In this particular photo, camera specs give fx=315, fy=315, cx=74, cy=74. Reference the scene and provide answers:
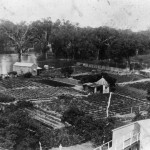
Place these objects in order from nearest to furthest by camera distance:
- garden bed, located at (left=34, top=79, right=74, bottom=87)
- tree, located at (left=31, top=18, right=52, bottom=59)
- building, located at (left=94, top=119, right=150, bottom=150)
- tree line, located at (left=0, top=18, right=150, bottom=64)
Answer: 1. building, located at (left=94, top=119, right=150, bottom=150)
2. garden bed, located at (left=34, top=79, right=74, bottom=87)
3. tree line, located at (left=0, top=18, right=150, bottom=64)
4. tree, located at (left=31, top=18, right=52, bottom=59)

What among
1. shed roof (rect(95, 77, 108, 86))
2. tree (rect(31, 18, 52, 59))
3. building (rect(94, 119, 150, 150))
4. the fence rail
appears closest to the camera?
building (rect(94, 119, 150, 150))

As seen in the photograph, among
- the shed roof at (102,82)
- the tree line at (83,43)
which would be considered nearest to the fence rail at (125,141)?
the shed roof at (102,82)

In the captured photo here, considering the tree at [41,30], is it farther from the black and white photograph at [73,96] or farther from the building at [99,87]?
the building at [99,87]

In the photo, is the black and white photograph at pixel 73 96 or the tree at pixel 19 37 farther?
the tree at pixel 19 37

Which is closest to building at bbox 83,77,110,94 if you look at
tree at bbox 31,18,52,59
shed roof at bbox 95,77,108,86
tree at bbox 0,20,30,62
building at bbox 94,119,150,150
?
shed roof at bbox 95,77,108,86

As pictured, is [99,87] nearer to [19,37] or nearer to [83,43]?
[83,43]

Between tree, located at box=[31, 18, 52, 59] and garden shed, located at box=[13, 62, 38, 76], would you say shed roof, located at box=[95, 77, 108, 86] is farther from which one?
tree, located at box=[31, 18, 52, 59]

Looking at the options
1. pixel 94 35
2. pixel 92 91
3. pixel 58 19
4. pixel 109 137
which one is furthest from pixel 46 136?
pixel 58 19

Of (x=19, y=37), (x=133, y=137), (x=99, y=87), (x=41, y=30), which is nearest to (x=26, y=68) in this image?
(x=99, y=87)

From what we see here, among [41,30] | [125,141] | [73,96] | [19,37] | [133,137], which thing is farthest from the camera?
[41,30]
